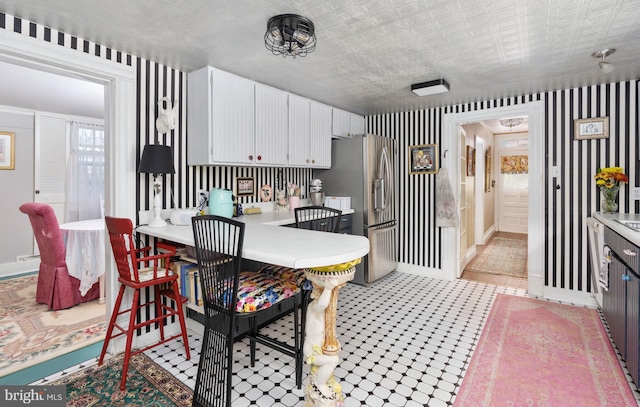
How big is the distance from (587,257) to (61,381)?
185 inches

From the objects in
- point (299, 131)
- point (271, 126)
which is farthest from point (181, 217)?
point (299, 131)

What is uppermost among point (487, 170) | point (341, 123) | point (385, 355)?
point (341, 123)

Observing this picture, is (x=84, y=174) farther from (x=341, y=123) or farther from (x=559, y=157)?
(x=559, y=157)

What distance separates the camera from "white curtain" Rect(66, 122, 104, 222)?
494 cm

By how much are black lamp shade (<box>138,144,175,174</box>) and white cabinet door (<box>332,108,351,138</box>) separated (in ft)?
7.54

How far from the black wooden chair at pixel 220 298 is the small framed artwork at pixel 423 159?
10.2ft

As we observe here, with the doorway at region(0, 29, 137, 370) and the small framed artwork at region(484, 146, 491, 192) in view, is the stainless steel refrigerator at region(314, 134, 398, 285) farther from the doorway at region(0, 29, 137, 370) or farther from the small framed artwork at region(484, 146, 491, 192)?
the small framed artwork at region(484, 146, 491, 192)

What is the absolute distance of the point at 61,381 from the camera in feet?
6.72

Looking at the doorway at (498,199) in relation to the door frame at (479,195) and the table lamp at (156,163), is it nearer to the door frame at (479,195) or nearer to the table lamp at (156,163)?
the door frame at (479,195)

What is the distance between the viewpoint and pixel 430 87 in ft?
10.4

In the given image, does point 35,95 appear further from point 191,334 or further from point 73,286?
point 191,334

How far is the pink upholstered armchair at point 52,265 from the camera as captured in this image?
10.4 feet

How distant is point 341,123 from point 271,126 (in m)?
1.37

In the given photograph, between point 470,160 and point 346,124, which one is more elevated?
point 346,124
